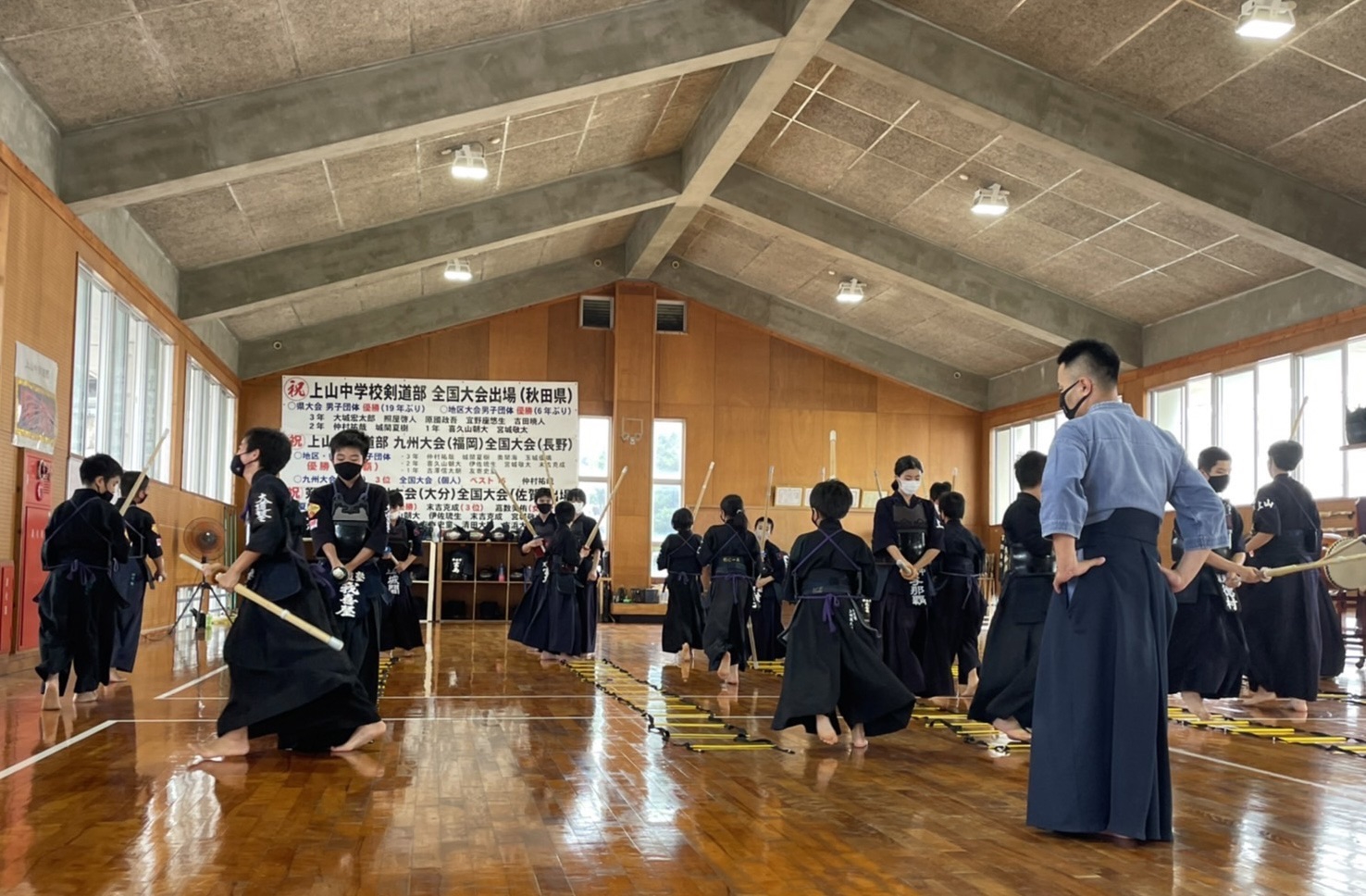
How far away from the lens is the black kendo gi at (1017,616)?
627 centimetres

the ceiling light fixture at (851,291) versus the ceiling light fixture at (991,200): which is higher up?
the ceiling light fixture at (991,200)

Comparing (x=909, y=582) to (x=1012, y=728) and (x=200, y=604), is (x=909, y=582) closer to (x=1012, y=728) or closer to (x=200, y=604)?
(x=1012, y=728)

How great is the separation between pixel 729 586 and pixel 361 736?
180 inches

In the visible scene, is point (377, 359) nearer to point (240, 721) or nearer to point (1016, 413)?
point (1016, 413)

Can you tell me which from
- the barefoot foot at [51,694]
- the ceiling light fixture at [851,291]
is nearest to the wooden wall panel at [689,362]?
the ceiling light fixture at [851,291]

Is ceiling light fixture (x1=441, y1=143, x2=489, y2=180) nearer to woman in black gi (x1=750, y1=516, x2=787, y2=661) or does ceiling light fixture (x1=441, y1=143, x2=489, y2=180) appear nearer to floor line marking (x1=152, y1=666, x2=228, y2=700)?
woman in black gi (x1=750, y1=516, x2=787, y2=661)

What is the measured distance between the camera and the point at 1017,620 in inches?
251

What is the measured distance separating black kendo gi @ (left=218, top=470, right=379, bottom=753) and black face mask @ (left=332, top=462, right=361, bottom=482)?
886 mm

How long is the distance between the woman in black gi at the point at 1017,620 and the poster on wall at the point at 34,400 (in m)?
7.38

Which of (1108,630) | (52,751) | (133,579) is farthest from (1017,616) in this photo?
(133,579)

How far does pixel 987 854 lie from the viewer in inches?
148

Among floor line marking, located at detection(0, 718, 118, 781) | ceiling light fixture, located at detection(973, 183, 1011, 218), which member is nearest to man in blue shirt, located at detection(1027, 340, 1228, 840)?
floor line marking, located at detection(0, 718, 118, 781)

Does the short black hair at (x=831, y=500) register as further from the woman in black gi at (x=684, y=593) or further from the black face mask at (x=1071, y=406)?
the woman in black gi at (x=684, y=593)

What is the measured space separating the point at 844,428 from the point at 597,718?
48.4 feet
